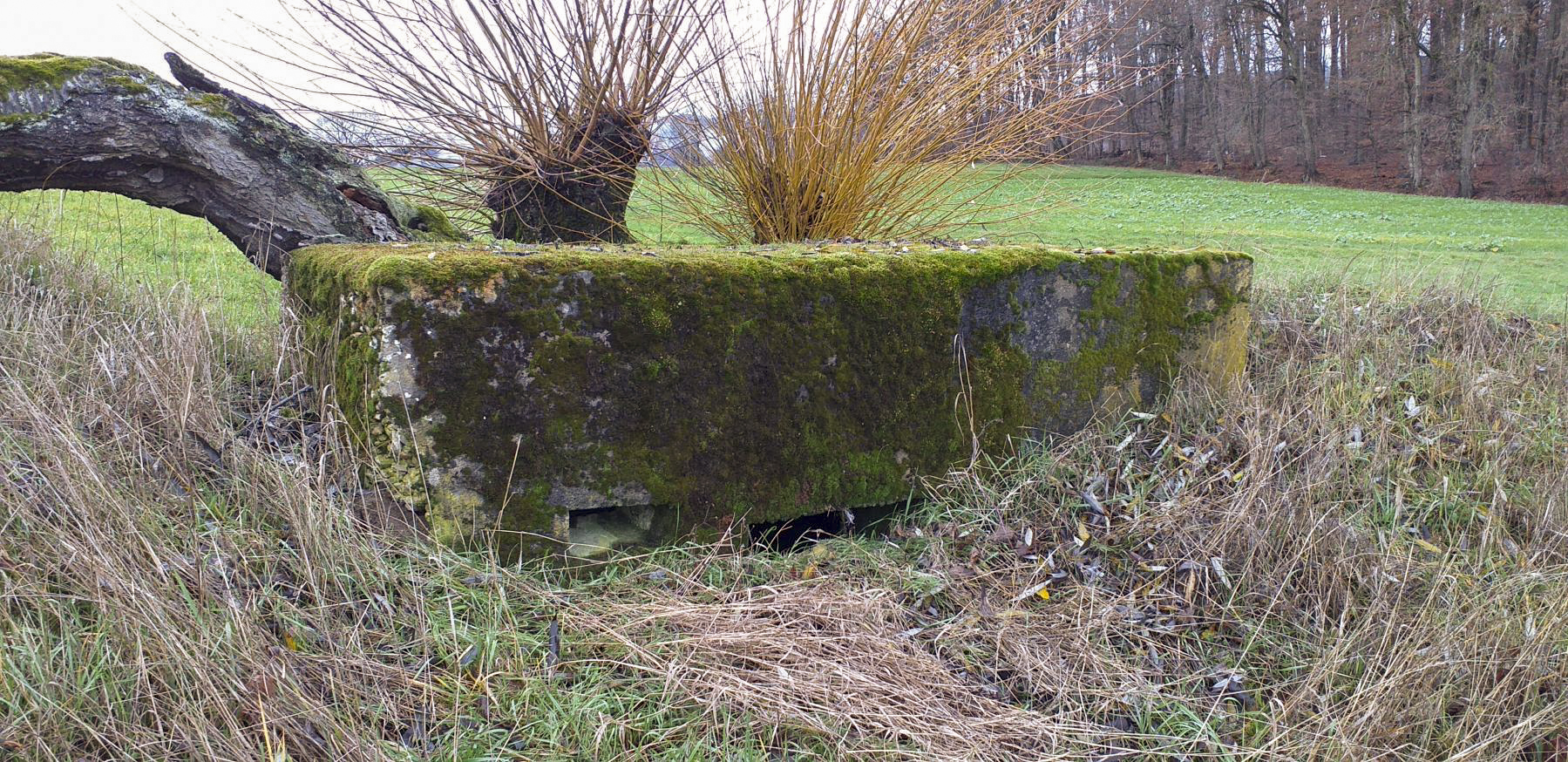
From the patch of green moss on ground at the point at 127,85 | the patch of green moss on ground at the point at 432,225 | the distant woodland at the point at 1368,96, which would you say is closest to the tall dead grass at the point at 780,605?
the patch of green moss on ground at the point at 127,85

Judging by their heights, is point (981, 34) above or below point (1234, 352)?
above

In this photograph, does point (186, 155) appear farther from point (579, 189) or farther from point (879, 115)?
point (879, 115)

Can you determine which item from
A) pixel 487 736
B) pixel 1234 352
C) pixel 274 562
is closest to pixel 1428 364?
pixel 1234 352

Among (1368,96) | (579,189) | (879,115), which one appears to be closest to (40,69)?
(579,189)

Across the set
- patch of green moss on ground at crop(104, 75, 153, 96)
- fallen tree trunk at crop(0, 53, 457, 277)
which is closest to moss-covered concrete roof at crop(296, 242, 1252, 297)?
fallen tree trunk at crop(0, 53, 457, 277)

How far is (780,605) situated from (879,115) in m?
2.86

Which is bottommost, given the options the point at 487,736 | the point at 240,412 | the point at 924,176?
the point at 487,736

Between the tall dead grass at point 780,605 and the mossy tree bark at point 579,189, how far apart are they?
166cm

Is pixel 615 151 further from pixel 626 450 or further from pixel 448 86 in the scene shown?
pixel 626 450

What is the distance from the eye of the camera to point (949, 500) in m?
3.50

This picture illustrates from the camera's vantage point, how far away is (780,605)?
2846 millimetres

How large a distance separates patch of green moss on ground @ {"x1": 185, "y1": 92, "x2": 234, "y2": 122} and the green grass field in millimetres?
539

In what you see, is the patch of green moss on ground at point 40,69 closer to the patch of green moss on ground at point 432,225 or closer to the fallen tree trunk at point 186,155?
the fallen tree trunk at point 186,155

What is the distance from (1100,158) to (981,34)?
30.9 m
